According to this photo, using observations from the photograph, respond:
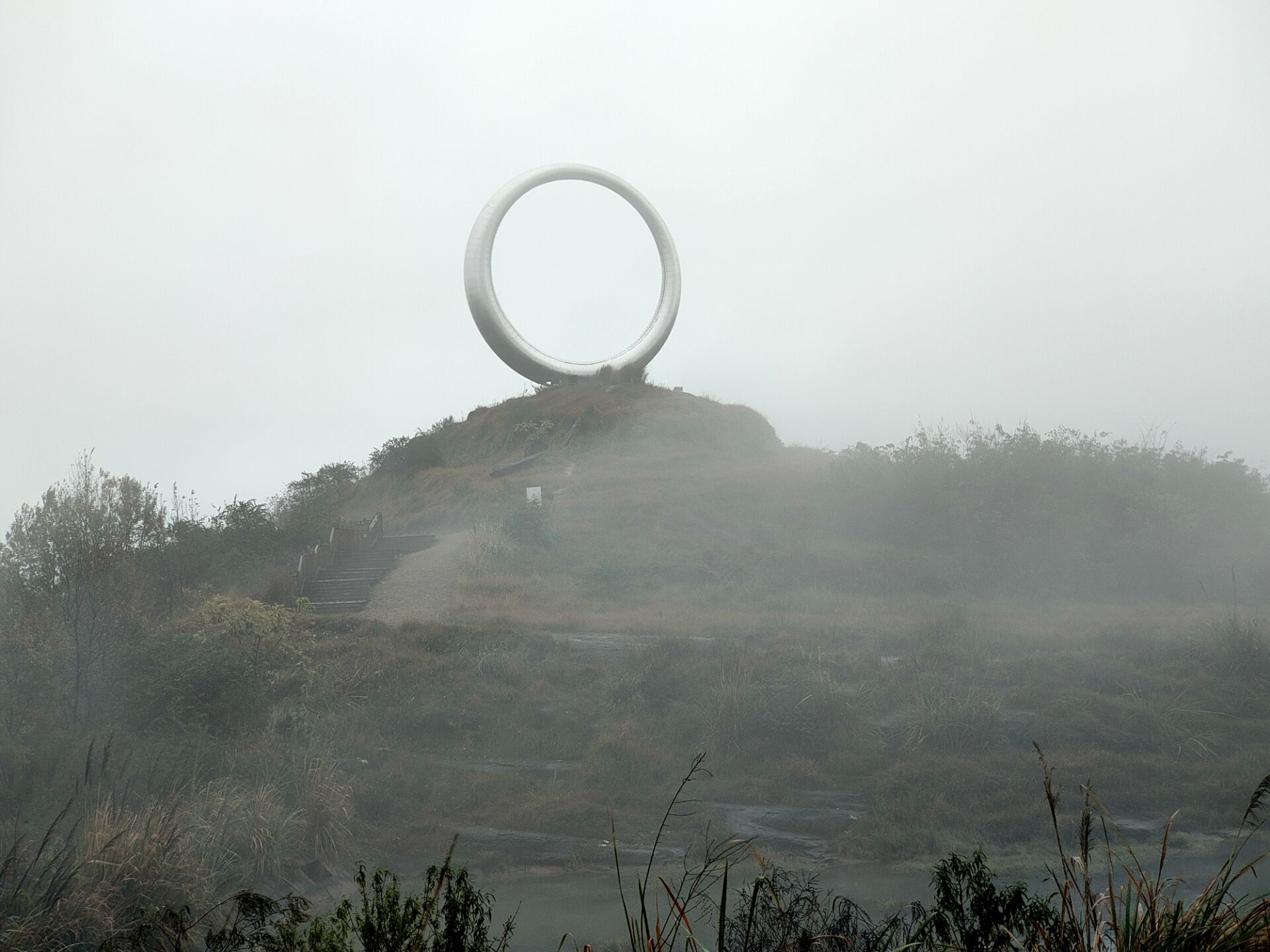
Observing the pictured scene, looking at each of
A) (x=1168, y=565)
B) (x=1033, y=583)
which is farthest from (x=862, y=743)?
(x=1168, y=565)

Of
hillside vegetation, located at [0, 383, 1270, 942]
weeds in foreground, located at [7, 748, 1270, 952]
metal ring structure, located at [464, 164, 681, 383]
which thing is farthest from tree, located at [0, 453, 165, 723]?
metal ring structure, located at [464, 164, 681, 383]

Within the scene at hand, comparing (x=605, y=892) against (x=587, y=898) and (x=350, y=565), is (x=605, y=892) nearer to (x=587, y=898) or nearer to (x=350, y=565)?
(x=587, y=898)

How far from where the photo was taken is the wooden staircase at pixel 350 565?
17594mm

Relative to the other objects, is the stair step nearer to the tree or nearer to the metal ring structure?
the tree

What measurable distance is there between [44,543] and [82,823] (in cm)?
499

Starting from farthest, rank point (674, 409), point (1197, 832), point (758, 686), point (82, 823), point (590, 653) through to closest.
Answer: point (674, 409) → point (590, 653) → point (758, 686) → point (1197, 832) → point (82, 823)

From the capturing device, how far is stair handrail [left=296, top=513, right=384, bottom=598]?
18328 mm

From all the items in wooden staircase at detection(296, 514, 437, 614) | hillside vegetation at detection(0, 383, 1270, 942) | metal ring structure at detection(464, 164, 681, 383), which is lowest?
hillside vegetation at detection(0, 383, 1270, 942)

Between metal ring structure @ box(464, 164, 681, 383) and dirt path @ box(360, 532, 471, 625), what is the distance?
11339mm

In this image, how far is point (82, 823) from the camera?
21.2ft

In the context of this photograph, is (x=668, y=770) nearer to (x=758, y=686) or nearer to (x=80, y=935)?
(x=758, y=686)

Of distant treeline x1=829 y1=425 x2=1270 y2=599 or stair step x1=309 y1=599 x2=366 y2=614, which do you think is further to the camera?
distant treeline x1=829 y1=425 x2=1270 y2=599

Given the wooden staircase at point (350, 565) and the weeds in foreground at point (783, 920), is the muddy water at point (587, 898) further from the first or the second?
the wooden staircase at point (350, 565)

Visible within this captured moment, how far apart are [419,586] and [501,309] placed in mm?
15954
